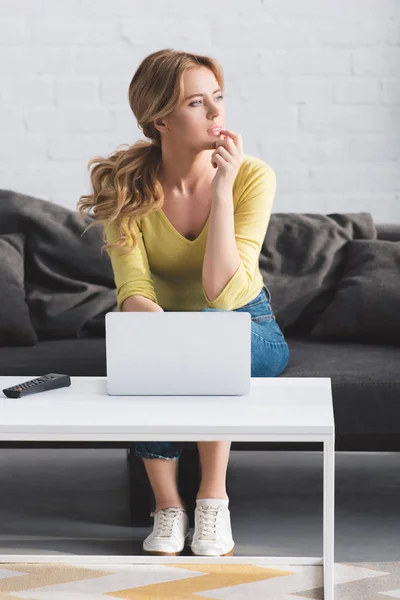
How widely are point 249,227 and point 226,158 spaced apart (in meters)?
0.21

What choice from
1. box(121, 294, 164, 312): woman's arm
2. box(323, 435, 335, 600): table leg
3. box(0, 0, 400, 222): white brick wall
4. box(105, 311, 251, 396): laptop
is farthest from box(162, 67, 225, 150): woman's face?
box(0, 0, 400, 222): white brick wall

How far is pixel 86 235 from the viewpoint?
9.33ft

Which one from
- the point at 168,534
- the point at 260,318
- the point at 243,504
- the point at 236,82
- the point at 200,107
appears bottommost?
the point at 243,504

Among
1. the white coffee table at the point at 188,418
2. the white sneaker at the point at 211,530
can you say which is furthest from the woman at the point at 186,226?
the white coffee table at the point at 188,418

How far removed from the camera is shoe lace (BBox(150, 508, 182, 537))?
80.4 inches

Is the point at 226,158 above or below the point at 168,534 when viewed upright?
above

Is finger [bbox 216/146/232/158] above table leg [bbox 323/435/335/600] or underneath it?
above

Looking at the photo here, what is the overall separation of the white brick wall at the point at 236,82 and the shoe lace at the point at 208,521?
1618 millimetres

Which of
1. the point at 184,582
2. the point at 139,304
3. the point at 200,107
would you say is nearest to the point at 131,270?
the point at 139,304

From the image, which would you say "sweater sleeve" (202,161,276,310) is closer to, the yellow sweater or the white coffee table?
the yellow sweater

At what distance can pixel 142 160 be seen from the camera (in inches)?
93.0

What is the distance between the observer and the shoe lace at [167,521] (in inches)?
80.4

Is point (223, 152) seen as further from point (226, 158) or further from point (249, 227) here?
point (249, 227)

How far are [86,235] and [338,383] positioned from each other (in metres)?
0.95
